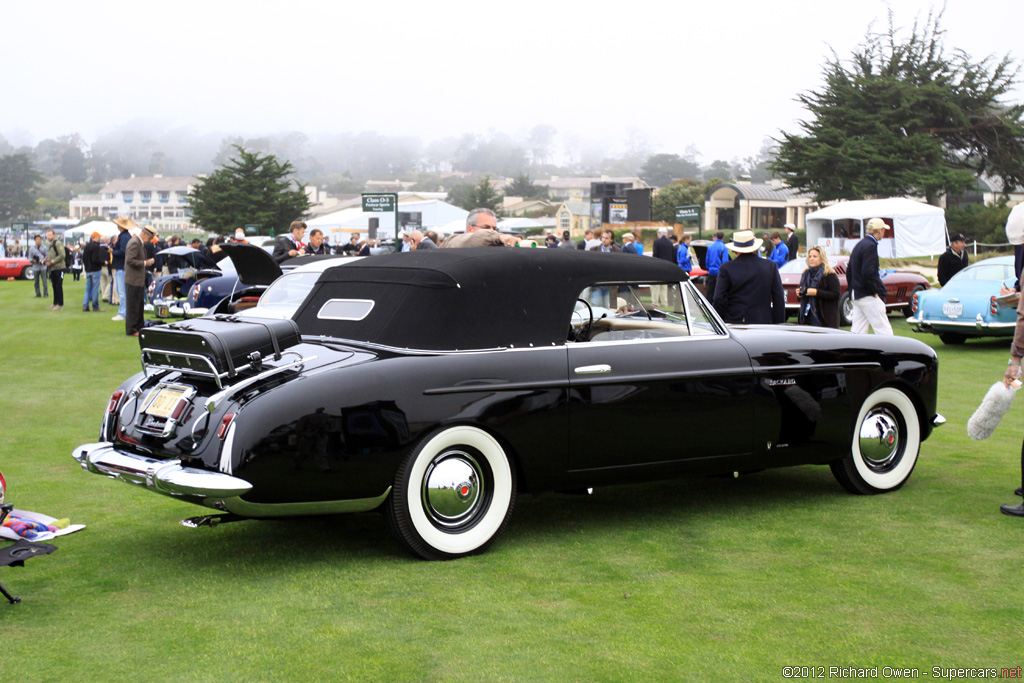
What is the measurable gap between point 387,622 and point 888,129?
51.9 m

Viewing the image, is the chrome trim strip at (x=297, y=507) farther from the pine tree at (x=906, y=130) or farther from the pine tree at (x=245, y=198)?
the pine tree at (x=245, y=198)

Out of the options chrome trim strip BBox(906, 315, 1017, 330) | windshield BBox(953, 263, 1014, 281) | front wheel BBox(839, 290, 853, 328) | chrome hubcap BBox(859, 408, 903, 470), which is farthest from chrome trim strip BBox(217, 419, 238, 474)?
front wheel BBox(839, 290, 853, 328)

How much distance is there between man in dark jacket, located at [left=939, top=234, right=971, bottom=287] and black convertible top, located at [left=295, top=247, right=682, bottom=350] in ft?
43.4

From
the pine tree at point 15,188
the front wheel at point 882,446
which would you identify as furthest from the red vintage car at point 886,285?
the pine tree at point 15,188

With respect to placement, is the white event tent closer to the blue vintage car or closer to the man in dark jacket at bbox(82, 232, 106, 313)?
the man in dark jacket at bbox(82, 232, 106, 313)

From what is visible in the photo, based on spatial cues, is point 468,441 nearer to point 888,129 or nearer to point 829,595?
point 829,595

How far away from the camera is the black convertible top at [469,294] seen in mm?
5109

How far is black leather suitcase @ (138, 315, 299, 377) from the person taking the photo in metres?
4.63

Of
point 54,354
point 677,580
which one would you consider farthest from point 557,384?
point 54,354

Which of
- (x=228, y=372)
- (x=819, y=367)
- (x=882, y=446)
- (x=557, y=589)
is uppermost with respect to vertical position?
(x=228, y=372)

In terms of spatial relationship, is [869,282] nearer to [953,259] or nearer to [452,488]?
[953,259]

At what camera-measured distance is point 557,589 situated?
450cm

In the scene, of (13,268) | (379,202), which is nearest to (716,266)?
(379,202)

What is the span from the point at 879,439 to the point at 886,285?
13871mm
